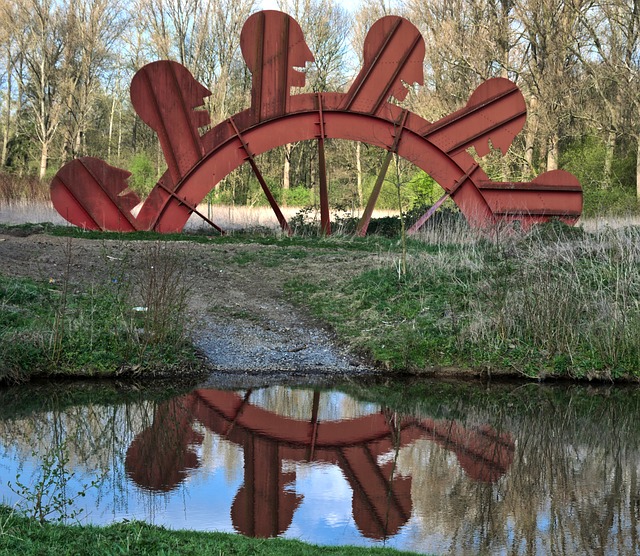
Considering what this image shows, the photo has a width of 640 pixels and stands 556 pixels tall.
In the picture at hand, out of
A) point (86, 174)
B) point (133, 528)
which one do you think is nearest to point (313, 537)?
point (133, 528)

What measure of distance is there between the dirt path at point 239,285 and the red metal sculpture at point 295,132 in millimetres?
1697

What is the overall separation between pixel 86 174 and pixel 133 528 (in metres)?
12.7

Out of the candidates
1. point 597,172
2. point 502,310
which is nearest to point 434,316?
point 502,310

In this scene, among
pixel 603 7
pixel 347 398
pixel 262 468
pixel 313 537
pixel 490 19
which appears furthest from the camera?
pixel 490 19

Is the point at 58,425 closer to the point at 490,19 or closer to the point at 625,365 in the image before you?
the point at 625,365

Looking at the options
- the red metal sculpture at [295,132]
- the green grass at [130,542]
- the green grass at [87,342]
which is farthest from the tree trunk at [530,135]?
the green grass at [130,542]

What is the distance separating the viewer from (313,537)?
570 cm

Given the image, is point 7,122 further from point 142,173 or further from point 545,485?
point 545,485

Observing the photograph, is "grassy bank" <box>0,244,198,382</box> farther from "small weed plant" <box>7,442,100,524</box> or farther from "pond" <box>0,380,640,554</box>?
"small weed plant" <box>7,442,100,524</box>

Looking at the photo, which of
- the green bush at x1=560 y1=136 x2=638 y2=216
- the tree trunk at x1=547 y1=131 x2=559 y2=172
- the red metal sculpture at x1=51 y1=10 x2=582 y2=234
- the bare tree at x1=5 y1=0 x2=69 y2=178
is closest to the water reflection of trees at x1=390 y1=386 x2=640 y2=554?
the red metal sculpture at x1=51 y1=10 x2=582 y2=234

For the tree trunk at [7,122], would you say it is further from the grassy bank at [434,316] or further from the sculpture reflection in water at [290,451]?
the sculpture reflection in water at [290,451]

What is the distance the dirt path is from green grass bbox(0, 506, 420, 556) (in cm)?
528

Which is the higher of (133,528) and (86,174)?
(86,174)

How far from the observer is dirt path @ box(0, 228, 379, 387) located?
36.1ft
